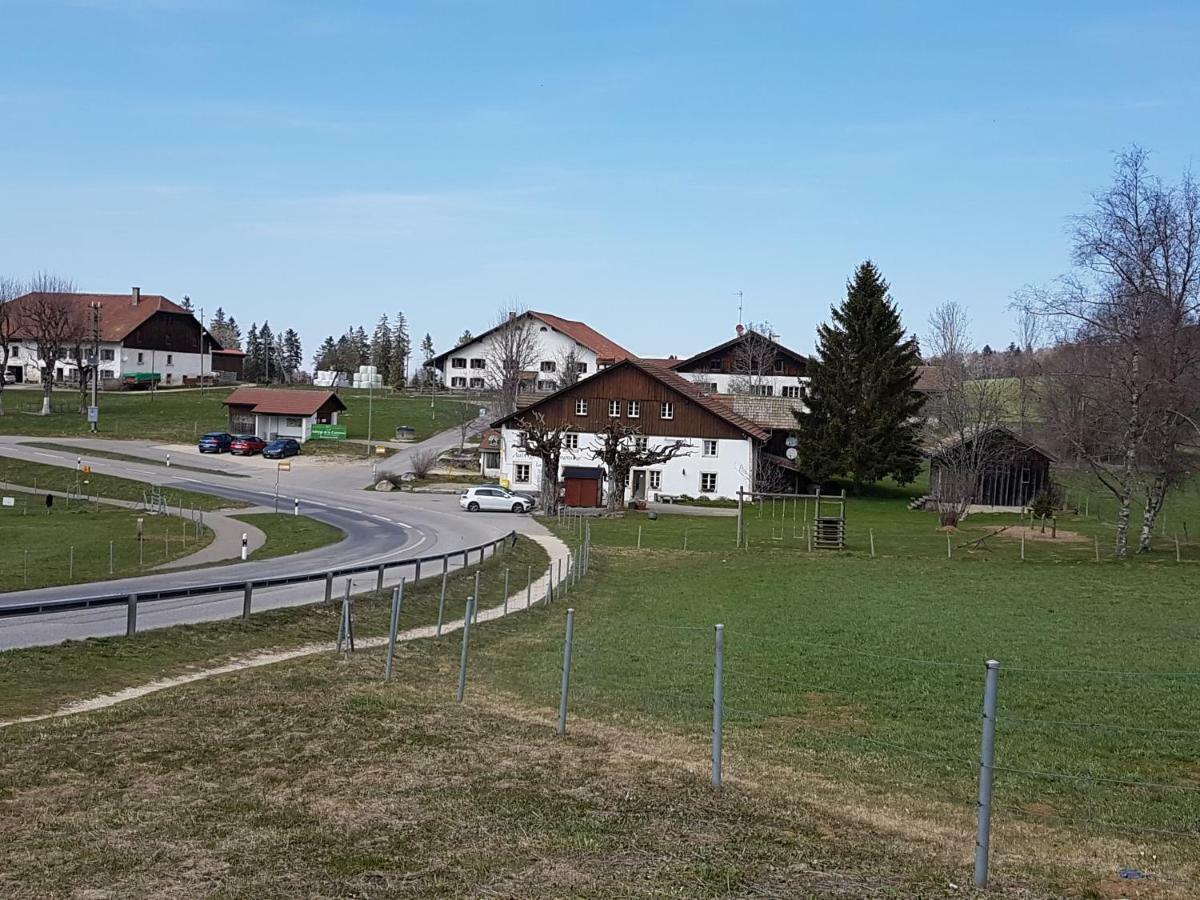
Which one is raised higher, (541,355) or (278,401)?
(541,355)

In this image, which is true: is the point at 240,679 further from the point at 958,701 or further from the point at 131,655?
the point at 958,701

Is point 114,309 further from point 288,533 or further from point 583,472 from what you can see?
point 288,533

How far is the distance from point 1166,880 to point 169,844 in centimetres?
669

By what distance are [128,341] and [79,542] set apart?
82.3 metres

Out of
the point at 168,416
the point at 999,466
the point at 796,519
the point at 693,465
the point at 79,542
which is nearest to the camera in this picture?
the point at 79,542

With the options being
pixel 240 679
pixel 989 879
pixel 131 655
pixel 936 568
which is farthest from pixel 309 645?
pixel 936 568

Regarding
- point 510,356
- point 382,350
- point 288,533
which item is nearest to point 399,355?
point 382,350

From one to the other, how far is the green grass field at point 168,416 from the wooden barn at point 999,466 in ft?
150

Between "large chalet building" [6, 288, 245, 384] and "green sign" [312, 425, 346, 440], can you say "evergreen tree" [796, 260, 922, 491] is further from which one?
"large chalet building" [6, 288, 245, 384]

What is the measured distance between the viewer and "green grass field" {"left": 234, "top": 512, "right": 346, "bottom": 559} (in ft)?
143

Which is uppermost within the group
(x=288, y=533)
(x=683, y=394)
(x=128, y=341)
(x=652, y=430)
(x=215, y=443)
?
(x=128, y=341)

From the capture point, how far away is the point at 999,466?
70.1 metres

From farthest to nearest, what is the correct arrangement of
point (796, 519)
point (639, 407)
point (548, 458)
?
point (639, 407), point (796, 519), point (548, 458)

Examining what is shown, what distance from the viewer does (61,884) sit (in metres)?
7.53
